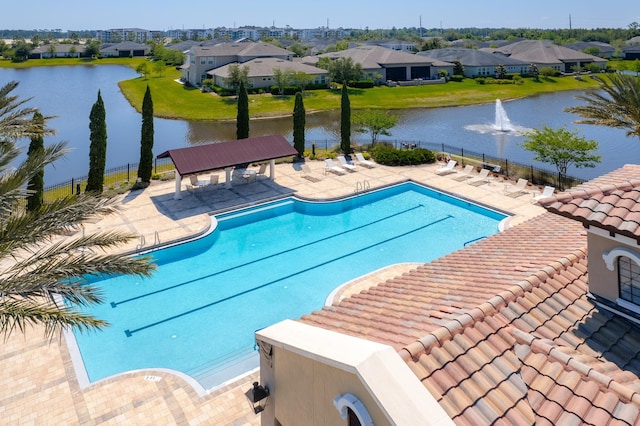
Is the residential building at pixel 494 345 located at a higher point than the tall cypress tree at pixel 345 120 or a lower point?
lower

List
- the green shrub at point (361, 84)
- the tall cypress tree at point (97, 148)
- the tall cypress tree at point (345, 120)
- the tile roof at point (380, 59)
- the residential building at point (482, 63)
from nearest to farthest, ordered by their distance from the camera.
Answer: the tall cypress tree at point (97, 148)
the tall cypress tree at point (345, 120)
the green shrub at point (361, 84)
the tile roof at point (380, 59)
the residential building at point (482, 63)

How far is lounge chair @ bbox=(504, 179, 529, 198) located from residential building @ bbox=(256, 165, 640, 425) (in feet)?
59.9

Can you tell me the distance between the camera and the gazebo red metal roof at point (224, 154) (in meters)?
24.9

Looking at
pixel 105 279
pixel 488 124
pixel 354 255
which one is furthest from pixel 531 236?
pixel 488 124

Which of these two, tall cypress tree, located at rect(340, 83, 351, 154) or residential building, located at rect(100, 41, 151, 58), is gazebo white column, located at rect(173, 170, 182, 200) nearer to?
tall cypress tree, located at rect(340, 83, 351, 154)

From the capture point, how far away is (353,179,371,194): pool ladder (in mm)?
27266

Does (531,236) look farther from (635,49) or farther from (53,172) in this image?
(635,49)

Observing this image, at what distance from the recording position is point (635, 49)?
392 ft

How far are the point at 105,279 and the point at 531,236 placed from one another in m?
15.9

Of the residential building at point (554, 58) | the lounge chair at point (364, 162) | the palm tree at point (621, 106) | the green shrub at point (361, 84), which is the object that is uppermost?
the residential building at point (554, 58)

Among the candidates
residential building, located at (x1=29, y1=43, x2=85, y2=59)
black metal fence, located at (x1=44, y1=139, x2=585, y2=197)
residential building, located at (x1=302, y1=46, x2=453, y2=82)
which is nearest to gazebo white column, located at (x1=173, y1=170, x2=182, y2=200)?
black metal fence, located at (x1=44, y1=139, x2=585, y2=197)

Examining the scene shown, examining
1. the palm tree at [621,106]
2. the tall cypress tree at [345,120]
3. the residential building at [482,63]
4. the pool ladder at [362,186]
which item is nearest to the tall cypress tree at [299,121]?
the tall cypress tree at [345,120]

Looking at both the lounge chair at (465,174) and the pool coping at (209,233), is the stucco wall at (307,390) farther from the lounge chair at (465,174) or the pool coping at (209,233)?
the lounge chair at (465,174)

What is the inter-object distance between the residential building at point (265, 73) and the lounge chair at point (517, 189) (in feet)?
166
